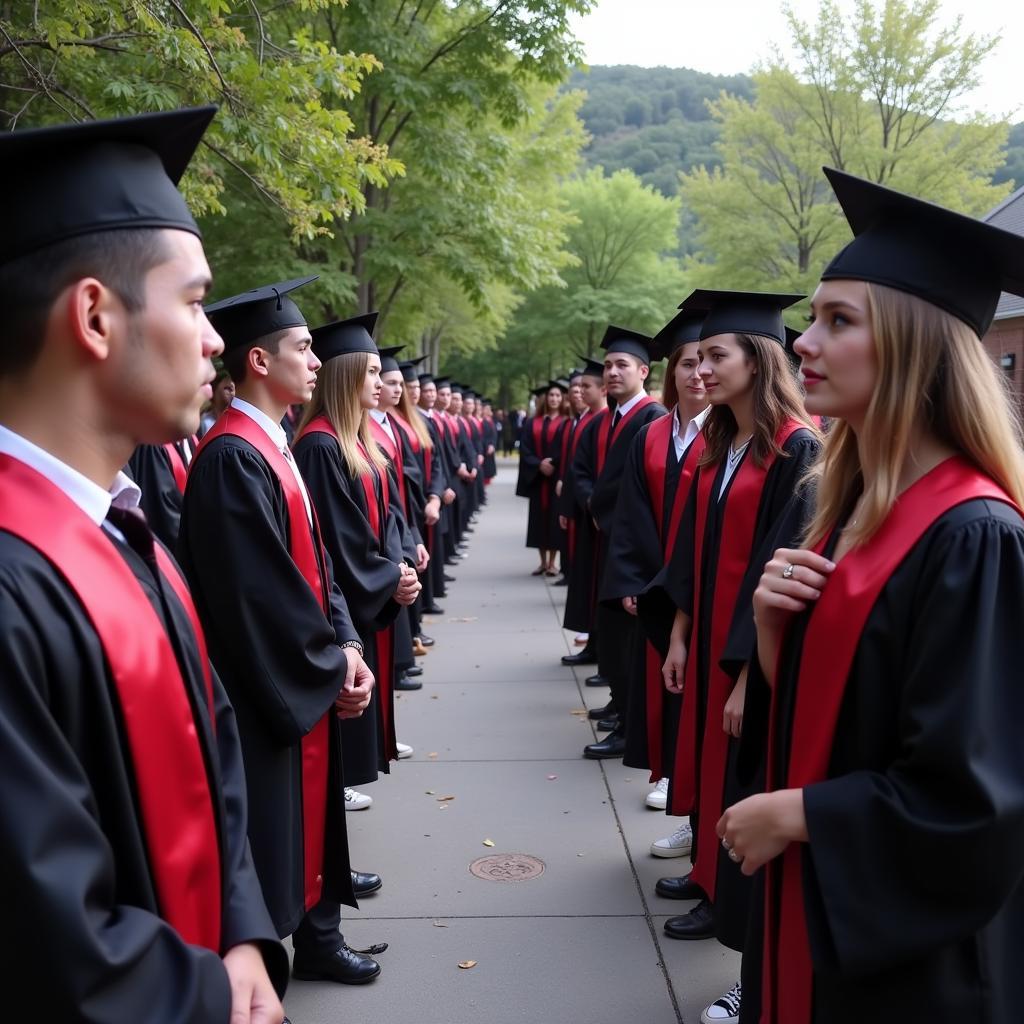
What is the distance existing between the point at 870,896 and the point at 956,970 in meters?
0.21

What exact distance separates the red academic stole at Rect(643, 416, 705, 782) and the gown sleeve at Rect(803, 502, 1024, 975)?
91.5 inches

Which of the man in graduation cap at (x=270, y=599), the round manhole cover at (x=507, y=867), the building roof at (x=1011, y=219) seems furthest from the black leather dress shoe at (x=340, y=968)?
the building roof at (x=1011, y=219)

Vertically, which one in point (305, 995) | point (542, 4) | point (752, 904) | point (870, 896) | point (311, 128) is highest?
point (542, 4)

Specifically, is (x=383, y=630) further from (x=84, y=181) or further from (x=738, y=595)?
(x=84, y=181)

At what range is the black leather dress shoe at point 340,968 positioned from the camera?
11.5ft

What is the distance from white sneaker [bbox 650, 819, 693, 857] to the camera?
4523 millimetres

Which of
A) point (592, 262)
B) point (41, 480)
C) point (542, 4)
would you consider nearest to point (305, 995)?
point (41, 480)

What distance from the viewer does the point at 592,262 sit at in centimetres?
3897

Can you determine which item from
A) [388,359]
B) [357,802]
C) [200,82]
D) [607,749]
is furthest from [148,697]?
[388,359]

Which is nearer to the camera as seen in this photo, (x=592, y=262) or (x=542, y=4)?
(x=542, y=4)

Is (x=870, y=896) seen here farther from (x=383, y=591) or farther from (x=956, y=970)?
(x=383, y=591)

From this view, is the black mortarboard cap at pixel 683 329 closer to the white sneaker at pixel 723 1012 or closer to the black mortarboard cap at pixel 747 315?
the black mortarboard cap at pixel 747 315

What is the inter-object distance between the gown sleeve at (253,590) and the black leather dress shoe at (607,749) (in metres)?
3.15

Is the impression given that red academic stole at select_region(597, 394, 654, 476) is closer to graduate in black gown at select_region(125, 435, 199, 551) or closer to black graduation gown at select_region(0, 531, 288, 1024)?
graduate in black gown at select_region(125, 435, 199, 551)
